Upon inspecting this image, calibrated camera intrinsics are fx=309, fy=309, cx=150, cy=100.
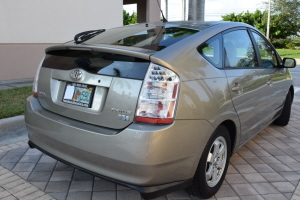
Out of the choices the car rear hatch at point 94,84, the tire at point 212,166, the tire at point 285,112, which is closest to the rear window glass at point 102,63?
the car rear hatch at point 94,84

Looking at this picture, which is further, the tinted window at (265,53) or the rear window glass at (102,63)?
the tinted window at (265,53)

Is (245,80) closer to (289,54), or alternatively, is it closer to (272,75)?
(272,75)

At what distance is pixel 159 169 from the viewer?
2.26m

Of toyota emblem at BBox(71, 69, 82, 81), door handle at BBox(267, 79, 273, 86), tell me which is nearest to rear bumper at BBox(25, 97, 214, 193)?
toyota emblem at BBox(71, 69, 82, 81)

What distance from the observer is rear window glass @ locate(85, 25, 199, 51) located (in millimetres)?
2629

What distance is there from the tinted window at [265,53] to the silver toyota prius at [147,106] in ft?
2.69

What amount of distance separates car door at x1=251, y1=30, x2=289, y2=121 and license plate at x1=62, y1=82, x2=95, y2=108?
2336 mm

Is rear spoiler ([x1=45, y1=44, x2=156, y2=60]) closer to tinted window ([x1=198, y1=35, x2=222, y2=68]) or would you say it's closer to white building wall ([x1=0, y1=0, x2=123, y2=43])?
tinted window ([x1=198, y1=35, x2=222, y2=68])

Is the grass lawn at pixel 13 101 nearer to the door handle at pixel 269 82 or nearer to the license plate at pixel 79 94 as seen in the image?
the license plate at pixel 79 94

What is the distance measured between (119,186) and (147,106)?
120 centimetres

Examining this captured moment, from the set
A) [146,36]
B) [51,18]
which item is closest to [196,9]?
[51,18]

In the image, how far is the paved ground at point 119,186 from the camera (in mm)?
2936

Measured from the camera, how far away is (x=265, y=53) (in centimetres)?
408

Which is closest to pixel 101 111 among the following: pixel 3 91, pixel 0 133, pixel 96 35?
pixel 96 35
